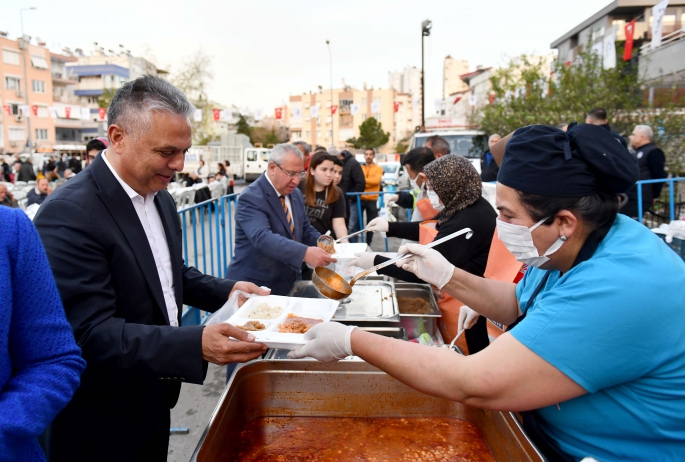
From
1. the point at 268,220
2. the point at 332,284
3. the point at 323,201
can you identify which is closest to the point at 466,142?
the point at 323,201

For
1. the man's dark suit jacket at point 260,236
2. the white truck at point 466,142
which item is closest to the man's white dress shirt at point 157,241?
the man's dark suit jacket at point 260,236

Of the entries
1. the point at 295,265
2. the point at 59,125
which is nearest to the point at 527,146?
the point at 295,265

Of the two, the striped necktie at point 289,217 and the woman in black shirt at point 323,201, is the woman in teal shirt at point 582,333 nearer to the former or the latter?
the striped necktie at point 289,217

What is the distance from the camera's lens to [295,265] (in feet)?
10.7

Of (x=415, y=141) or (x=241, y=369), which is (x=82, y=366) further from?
(x=415, y=141)

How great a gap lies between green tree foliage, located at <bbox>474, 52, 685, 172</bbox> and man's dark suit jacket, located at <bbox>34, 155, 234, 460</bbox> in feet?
36.2

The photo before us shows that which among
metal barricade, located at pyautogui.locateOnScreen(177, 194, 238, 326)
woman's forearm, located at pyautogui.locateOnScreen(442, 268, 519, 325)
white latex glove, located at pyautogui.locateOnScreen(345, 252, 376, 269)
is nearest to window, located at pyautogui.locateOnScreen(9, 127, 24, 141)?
metal barricade, located at pyautogui.locateOnScreen(177, 194, 238, 326)

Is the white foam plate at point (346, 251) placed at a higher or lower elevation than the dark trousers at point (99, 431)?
higher

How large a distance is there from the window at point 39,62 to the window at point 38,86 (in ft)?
5.46

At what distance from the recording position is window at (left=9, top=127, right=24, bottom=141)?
4744 cm

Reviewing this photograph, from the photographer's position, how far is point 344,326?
5.32ft

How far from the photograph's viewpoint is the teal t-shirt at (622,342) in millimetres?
1127

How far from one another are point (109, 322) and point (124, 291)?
0.16 metres

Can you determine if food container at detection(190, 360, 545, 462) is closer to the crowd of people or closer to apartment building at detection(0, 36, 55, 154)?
the crowd of people
